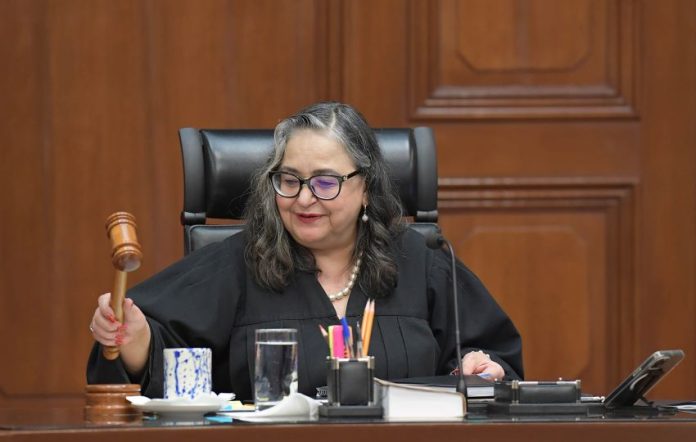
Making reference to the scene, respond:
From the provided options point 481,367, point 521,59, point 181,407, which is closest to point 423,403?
point 181,407

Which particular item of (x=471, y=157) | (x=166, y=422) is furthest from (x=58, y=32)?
(x=166, y=422)

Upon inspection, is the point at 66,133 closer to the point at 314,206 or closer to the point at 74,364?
the point at 74,364

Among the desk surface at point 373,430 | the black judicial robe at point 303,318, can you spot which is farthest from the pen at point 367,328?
the black judicial robe at point 303,318

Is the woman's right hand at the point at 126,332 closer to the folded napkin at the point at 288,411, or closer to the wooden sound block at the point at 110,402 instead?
the wooden sound block at the point at 110,402

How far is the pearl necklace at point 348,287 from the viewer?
2.71m

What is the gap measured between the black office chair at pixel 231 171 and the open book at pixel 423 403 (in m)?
1.12

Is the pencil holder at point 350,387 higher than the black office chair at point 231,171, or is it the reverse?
the black office chair at point 231,171

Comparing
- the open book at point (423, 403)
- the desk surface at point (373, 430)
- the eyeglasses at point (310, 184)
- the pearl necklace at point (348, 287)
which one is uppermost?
the eyeglasses at point (310, 184)

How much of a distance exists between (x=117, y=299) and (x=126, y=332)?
183mm

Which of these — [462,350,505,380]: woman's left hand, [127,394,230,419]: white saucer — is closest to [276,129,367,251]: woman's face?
[462,350,505,380]: woman's left hand

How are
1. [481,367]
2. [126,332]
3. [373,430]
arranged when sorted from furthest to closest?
[481,367]
[126,332]
[373,430]

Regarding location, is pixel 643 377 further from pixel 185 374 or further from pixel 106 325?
pixel 106 325

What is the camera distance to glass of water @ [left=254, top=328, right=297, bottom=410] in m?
2.04

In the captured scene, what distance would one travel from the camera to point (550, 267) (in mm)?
4172
